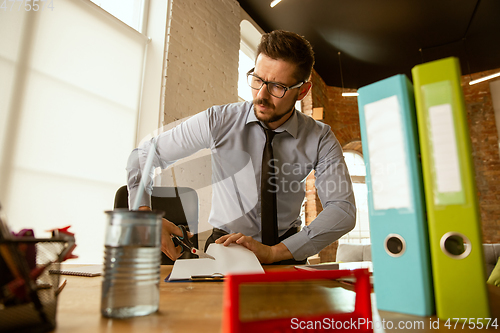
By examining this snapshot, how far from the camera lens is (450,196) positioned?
14.9 inches

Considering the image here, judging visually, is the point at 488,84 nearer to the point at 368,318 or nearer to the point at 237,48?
the point at 237,48

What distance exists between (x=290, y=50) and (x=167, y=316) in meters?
1.29

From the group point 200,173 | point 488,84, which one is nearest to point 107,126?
point 200,173

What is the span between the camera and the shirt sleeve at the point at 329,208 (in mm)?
1220

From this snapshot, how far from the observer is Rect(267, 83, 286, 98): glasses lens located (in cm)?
140

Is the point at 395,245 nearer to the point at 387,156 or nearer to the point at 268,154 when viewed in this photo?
the point at 387,156

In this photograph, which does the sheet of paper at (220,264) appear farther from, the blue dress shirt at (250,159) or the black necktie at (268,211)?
the blue dress shirt at (250,159)

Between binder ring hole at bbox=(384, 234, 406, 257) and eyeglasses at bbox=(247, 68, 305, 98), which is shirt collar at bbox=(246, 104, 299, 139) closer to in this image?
eyeglasses at bbox=(247, 68, 305, 98)

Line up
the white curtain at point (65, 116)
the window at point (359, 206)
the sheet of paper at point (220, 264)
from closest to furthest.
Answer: the sheet of paper at point (220, 264) < the white curtain at point (65, 116) < the window at point (359, 206)

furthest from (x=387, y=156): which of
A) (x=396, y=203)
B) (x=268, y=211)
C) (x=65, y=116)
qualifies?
(x=65, y=116)

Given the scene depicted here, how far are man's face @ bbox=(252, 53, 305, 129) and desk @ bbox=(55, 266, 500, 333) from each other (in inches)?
40.1

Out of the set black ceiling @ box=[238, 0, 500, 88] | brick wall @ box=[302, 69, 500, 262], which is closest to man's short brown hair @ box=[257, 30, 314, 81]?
black ceiling @ box=[238, 0, 500, 88]

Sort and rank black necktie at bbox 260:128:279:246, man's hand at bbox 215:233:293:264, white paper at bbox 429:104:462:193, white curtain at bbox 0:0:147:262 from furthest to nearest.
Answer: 1. white curtain at bbox 0:0:147:262
2. black necktie at bbox 260:128:279:246
3. man's hand at bbox 215:233:293:264
4. white paper at bbox 429:104:462:193

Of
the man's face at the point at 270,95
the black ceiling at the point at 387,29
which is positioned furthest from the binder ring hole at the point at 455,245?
the black ceiling at the point at 387,29
